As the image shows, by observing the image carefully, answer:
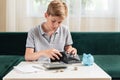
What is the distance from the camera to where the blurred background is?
3328 millimetres

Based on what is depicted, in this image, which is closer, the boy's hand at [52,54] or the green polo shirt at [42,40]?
the boy's hand at [52,54]

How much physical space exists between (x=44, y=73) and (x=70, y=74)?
0.16 m

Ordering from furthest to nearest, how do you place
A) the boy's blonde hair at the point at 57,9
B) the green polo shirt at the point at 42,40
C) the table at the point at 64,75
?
the green polo shirt at the point at 42,40, the boy's blonde hair at the point at 57,9, the table at the point at 64,75

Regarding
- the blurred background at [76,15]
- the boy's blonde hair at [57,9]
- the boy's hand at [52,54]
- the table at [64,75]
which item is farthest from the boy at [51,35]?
the blurred background at [76,15]

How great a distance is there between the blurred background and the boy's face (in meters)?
1.30

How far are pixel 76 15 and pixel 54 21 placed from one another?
142 centimetres

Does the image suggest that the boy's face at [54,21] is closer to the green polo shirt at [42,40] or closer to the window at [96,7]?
the green polo shirt at [42,40]

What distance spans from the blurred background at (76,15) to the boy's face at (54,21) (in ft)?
4.26

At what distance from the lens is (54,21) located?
6.42 feet

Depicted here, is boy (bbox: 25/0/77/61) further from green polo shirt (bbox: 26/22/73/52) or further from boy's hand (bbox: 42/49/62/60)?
boy's hand (bbox: 42/49/62/60)

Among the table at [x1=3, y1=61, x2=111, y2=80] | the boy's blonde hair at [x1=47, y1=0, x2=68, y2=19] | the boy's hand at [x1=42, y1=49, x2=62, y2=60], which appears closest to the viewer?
the table at [x1=3, y1=61, x2=111, y2=80]

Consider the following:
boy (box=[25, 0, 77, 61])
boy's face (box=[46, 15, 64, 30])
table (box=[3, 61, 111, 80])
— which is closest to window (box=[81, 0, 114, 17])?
boy (box=[25, 0, 77, 61])

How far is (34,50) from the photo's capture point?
6.81 ft

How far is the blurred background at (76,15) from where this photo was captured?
333 centimetres
